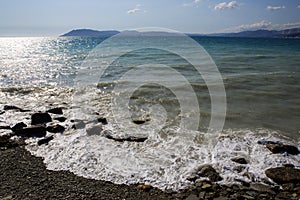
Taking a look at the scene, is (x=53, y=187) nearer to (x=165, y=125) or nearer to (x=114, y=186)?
(x=114, y=186)

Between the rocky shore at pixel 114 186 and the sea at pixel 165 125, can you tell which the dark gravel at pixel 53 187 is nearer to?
the rocky shore at pixel 114 186

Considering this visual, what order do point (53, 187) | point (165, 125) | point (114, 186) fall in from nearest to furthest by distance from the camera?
1. point (53, 187)
2. point (114, 186)
3. point (165, 125)

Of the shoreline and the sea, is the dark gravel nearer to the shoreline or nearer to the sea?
the shoreline

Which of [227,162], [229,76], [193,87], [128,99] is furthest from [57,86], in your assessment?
[227,162]

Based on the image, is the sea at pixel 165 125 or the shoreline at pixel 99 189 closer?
the shoreline at pixel 99 189

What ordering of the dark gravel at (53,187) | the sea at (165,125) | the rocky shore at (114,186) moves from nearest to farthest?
the dark gravel at (53,187) < the rocky shore at (114,186) < the sea at (165,125)

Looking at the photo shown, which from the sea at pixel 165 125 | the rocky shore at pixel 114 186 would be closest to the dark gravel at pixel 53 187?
the rocky shore at pixel 114 186

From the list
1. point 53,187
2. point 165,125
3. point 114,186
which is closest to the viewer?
point 53,187

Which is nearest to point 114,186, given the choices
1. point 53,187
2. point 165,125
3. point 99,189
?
point 99,189

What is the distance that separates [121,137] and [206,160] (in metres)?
3.22

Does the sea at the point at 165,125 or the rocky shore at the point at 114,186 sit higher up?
the sea at the point at 165,125

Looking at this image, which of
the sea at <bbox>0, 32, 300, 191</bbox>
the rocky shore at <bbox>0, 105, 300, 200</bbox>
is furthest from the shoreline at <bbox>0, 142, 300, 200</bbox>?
the sea at <bbox>0, 32, 300, 191</bbox>

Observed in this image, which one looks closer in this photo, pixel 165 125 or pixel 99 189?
pixel 99 189

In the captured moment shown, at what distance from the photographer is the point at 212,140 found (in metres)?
9.08
